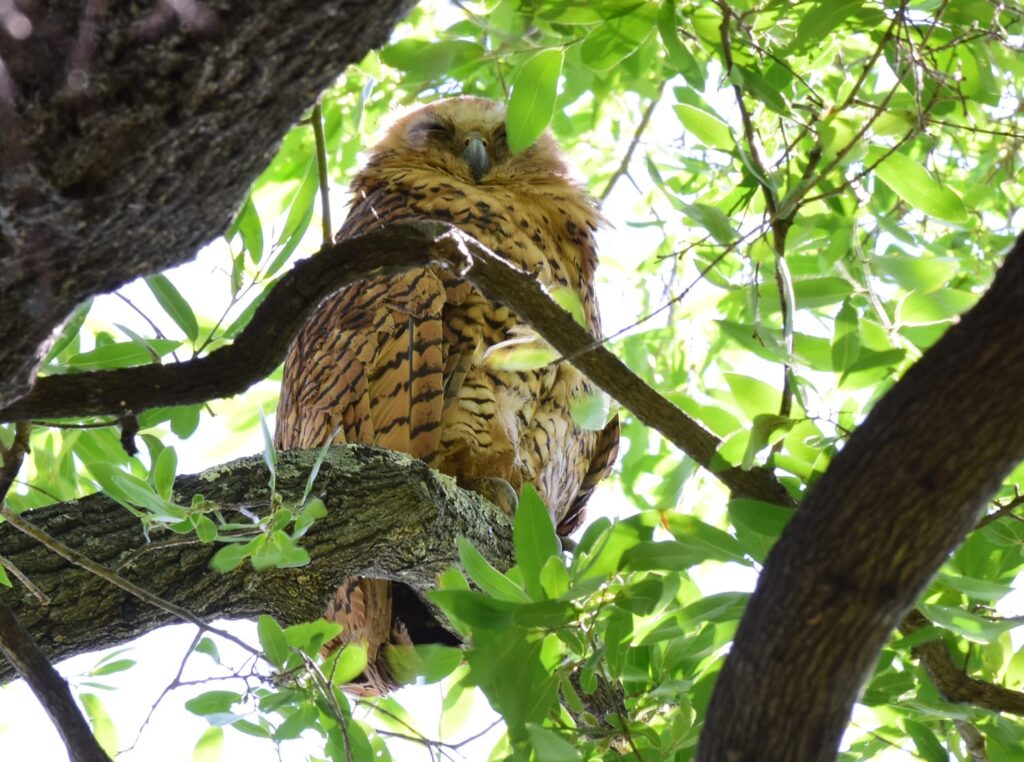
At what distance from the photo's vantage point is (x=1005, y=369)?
3.95 feet

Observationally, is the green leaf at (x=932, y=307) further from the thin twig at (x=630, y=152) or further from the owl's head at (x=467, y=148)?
the thin twig at (x=630, y=152)

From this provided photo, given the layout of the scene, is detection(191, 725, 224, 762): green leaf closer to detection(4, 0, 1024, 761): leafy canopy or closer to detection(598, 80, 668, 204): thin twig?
detection(4, 0, 1024, 761): leafy canopy

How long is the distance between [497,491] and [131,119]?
2.45 m

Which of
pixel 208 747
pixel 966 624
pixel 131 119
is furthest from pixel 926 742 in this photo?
pixel 131 119

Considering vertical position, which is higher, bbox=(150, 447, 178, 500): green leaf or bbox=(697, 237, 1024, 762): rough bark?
bbox=(150, 447, 178, 500): green leaf

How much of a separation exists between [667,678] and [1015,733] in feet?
2.26

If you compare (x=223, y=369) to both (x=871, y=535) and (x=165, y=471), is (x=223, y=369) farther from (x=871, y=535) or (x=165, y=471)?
(x=871, y=535)

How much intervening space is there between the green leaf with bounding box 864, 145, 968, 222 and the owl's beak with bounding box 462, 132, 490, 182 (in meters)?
2.54

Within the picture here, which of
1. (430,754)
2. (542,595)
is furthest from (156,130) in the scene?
(430,754)

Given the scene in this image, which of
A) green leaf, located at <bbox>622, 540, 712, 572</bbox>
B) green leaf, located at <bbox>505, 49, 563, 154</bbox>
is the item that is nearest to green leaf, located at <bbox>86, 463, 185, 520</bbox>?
green leaf, located at <bbox>622, 540, 712, 572</bbox>

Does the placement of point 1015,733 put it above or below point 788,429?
below

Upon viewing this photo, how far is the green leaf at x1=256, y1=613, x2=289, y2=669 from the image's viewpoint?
2.26 m

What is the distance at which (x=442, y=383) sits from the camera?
141 inches

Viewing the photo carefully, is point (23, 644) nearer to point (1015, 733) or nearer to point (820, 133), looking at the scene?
point (820, 133)
